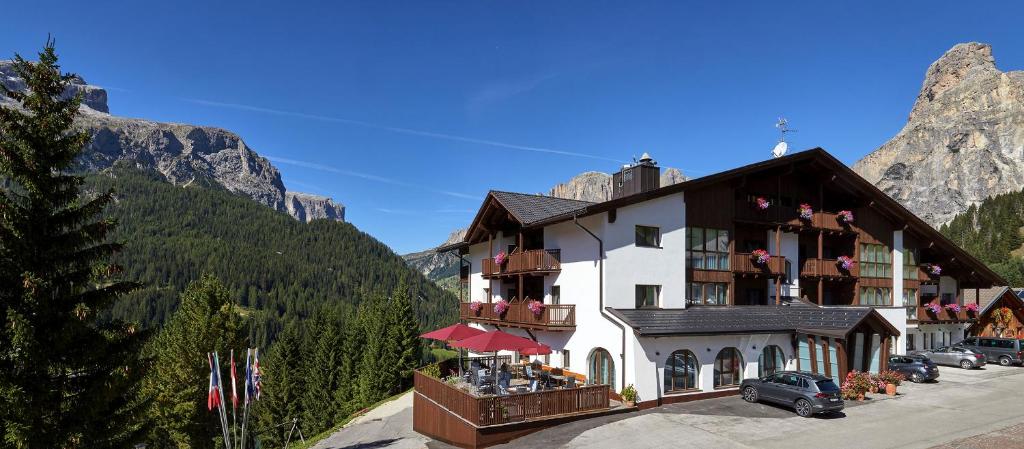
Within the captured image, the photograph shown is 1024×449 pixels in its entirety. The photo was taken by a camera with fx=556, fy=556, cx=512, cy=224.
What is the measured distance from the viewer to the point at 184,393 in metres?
34.2

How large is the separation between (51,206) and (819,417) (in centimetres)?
2522

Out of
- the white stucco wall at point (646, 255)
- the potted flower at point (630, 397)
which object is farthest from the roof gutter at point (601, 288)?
the potted flower at point (630, 397)

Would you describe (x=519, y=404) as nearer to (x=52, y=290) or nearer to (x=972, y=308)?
(x=52, y=290)

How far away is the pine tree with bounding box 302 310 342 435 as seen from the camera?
58.1 metres

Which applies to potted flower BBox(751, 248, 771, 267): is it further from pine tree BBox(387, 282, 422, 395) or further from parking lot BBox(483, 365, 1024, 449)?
pine tree BBox(387, 282, 422, 395)

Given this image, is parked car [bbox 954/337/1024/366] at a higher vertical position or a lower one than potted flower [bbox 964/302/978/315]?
lower

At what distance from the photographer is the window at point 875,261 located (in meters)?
→ 34.0

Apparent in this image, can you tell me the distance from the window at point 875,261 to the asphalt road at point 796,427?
922cm

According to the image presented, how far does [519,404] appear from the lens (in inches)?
765

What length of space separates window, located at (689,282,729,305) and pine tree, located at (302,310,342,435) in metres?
43.0

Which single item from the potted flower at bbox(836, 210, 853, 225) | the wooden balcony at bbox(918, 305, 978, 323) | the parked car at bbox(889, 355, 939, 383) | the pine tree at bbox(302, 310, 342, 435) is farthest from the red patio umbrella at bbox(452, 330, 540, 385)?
the pine tree at bbox(302, 310, 342, 435)

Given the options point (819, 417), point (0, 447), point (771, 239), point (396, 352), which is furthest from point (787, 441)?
point (396, 352)

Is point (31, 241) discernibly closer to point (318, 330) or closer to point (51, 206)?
point (51, 206)

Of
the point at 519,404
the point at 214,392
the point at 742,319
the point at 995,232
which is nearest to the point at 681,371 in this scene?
the point at 742,319
